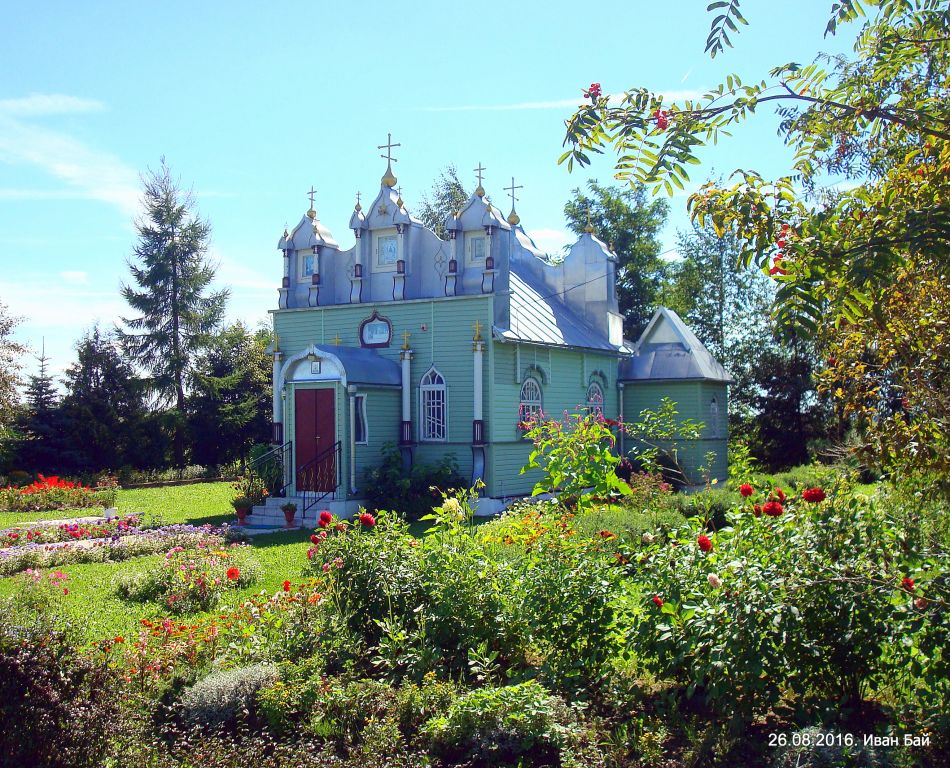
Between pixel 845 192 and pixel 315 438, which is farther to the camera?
pixel 315 438

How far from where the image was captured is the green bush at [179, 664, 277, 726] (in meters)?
5.93

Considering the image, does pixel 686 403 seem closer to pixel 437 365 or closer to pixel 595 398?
pixel 595 398

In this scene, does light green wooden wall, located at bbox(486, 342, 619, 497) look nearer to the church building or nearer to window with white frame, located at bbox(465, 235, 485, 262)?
the church building

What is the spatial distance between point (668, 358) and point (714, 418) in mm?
Result: 2311

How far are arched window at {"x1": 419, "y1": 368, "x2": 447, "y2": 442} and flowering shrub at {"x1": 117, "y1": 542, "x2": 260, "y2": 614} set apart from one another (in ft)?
27.0

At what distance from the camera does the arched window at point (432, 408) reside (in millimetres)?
19453

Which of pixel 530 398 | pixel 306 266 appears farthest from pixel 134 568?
pixel 306 266

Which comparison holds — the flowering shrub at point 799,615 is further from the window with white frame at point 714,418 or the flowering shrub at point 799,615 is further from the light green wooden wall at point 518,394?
the window with white frame at point 714,418

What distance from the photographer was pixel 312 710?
19.4 feet

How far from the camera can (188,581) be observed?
9.99 metres

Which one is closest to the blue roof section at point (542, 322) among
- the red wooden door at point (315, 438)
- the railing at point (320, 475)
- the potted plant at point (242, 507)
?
the red wooden door at point (315, 438)

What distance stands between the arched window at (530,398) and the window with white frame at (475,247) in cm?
309

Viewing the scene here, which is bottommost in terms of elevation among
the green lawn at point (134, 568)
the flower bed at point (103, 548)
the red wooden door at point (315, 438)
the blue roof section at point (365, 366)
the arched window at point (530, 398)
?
the green lawn at point (134, 568)

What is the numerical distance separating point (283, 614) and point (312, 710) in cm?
168
